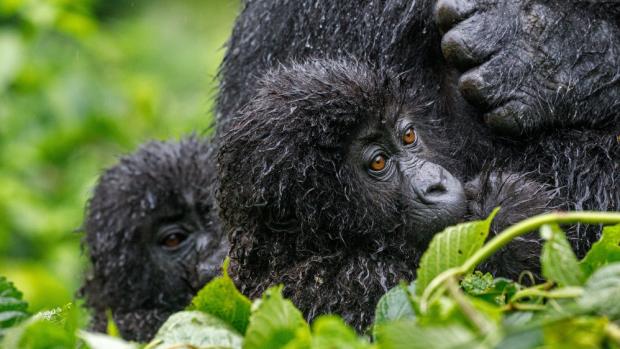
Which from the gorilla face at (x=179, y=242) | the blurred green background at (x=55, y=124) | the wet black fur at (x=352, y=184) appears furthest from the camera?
the blurred green background at (x=55, y=124)

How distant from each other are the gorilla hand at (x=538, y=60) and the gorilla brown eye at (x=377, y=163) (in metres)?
0.26

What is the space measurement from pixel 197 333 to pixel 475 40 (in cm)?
119

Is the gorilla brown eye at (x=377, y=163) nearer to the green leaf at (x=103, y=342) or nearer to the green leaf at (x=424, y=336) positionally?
the green leaf at (x=103, y=342)

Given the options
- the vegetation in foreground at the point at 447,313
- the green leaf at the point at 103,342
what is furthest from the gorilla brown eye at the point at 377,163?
the green leaf at the point at 103,342

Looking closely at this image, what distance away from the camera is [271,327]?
143 cm

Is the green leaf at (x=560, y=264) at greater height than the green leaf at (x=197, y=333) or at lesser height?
lesser

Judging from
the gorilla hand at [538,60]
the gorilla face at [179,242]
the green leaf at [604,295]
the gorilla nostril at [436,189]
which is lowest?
the green leaf at [604,295]

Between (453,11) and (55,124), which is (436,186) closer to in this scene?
(453,11)

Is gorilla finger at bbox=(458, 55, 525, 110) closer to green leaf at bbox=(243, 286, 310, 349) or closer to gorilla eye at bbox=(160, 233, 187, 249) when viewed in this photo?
green leaf at bbox=(243, 286, 310, 349)

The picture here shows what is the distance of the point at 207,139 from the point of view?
3.80 metres

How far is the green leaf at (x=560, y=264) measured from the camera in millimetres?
1427

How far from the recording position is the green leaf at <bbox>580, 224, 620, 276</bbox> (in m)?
1.55

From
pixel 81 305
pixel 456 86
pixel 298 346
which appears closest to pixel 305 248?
pixel 456 86

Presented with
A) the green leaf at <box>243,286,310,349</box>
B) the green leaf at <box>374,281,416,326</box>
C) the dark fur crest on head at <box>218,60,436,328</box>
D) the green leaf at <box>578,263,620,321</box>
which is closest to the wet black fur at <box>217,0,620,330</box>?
the dark fur crest on head at <box>218,60,436,328</box>
